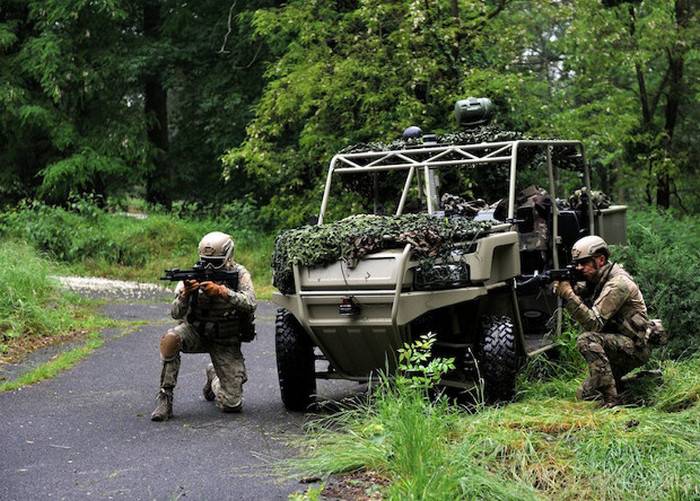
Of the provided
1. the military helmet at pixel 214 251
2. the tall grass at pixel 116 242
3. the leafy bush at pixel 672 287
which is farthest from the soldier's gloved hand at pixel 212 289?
the tall grass at pixel 116 242

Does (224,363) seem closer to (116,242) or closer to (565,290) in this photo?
(565,290)

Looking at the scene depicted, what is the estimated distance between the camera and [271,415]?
27.3 ft

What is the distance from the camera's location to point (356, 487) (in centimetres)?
586

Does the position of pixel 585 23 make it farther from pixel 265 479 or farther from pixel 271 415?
pixel 265 479

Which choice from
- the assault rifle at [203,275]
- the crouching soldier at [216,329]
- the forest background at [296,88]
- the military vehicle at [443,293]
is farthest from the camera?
the forest background at [296,88]

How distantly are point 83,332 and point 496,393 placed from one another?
673 cm

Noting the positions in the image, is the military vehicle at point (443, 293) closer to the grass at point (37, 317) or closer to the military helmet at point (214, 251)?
the military helmet at point (214, 251)

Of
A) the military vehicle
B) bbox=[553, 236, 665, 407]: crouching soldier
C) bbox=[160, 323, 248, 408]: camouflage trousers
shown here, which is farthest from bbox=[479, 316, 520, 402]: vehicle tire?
bbox=[160, 323, 248, 408]: camouflage trousers

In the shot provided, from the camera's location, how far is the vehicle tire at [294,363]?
8.34 m

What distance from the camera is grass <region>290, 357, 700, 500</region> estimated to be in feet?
18.0

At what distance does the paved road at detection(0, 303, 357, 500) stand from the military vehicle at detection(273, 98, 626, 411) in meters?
0.71

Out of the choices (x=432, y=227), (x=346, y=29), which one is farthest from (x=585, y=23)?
(x=432, y=227)

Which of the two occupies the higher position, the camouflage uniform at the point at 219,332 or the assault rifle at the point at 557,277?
the assault rifle at the point at 557,277

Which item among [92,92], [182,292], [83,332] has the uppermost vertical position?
[92,92]
